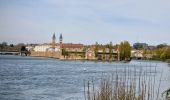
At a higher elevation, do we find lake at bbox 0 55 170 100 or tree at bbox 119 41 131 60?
tree at bbox 119 41 131 60

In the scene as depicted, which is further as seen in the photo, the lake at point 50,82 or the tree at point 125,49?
the tree at point 125,49

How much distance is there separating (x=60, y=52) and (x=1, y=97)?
159155 mm

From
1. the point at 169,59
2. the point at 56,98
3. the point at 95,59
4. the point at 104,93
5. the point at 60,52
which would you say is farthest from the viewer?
the point at 60,52

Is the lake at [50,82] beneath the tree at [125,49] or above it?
beneath

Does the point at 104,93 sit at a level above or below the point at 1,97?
above

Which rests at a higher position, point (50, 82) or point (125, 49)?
point (125, 49)

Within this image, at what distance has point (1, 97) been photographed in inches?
1072

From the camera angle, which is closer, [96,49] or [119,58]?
[119,58]

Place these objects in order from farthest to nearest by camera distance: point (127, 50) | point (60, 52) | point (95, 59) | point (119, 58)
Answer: point (60, 52) → point (95, 59) → point (119, 58) → point (127, 50)

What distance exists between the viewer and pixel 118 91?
12367mm

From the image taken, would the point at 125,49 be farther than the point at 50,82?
Yes

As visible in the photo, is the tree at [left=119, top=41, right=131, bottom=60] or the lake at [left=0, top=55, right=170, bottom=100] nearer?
the lake at [left=0, top=55, right=170, bottom=100]

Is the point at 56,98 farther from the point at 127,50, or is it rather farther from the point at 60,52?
the point at 60,52

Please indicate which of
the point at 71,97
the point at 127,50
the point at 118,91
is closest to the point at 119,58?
the point at 127,50
